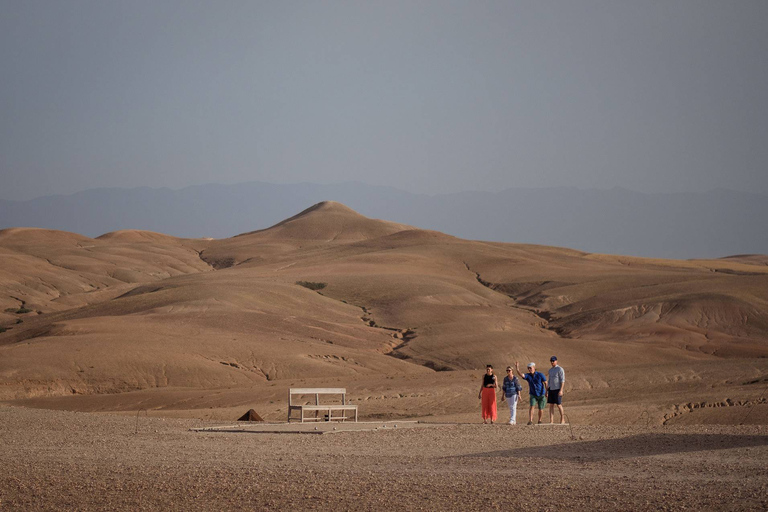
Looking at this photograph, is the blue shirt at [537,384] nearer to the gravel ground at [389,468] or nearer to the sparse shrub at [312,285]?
the gravel ground at [389,468]

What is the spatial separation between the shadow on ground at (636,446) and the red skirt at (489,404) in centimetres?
476

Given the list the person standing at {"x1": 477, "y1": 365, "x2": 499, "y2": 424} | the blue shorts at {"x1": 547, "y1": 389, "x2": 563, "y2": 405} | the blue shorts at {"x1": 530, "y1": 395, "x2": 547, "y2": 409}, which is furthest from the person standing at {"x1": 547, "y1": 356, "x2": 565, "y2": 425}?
the person standing at {"x1": 477, "y1": 365, "x2": 499, "y2": 424}

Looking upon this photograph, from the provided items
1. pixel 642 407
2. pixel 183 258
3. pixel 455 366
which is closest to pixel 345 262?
pixel 183 258

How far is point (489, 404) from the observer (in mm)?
21359

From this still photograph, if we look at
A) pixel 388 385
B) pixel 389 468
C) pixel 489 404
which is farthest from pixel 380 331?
pixel 389 468

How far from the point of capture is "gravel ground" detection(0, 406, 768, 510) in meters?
10.4

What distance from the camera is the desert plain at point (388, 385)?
37.2 ft

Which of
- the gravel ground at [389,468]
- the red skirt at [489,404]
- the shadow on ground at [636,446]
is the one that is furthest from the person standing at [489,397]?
the shadow on ground at [636,446]

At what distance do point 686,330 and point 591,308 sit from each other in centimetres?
1108

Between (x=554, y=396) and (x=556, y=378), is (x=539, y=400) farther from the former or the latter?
(x=556, y=378)

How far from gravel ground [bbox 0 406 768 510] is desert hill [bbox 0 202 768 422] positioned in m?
6.57

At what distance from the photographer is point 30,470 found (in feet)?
41.3

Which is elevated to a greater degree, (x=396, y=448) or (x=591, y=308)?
(x=591, y=308)

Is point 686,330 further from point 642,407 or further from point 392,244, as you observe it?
point 392,244
